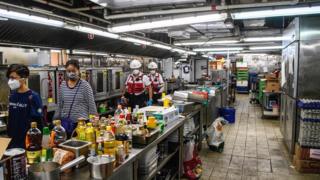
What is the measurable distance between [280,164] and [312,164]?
53 cm

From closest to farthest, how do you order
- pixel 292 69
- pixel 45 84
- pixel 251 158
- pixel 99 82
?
1. pixel 45 84
2. pixel 292 69
3. pixel 251 158
4. pixel 99 82

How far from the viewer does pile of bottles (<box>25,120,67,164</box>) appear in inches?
70.5

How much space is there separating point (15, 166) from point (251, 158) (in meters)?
4.35

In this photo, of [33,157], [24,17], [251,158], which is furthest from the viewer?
[251,158]

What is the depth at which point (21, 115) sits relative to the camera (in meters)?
2.82

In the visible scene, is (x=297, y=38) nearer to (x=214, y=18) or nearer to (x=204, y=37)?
(x=214, y=18)

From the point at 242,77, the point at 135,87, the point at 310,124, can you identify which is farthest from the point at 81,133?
the point at 242,77

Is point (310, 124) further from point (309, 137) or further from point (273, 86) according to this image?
point (273, 86)

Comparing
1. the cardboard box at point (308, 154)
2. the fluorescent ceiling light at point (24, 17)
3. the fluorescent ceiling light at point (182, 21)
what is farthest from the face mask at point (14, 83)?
the cardboard box at point (308, 154)

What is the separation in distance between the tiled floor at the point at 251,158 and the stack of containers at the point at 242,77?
33.5ft

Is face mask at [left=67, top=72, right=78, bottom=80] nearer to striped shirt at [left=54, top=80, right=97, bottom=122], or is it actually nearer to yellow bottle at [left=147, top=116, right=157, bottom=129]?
striped shirt at [left=54, top=80, right=97, bottom=122]

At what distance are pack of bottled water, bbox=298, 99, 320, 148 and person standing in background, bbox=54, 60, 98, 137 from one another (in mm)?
3274

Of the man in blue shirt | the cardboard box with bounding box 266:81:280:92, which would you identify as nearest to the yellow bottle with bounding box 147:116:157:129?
the man in blue shirt

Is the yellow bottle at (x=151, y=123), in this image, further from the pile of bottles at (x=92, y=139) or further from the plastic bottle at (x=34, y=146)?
the plastic bottle at (x=34, y=146)
